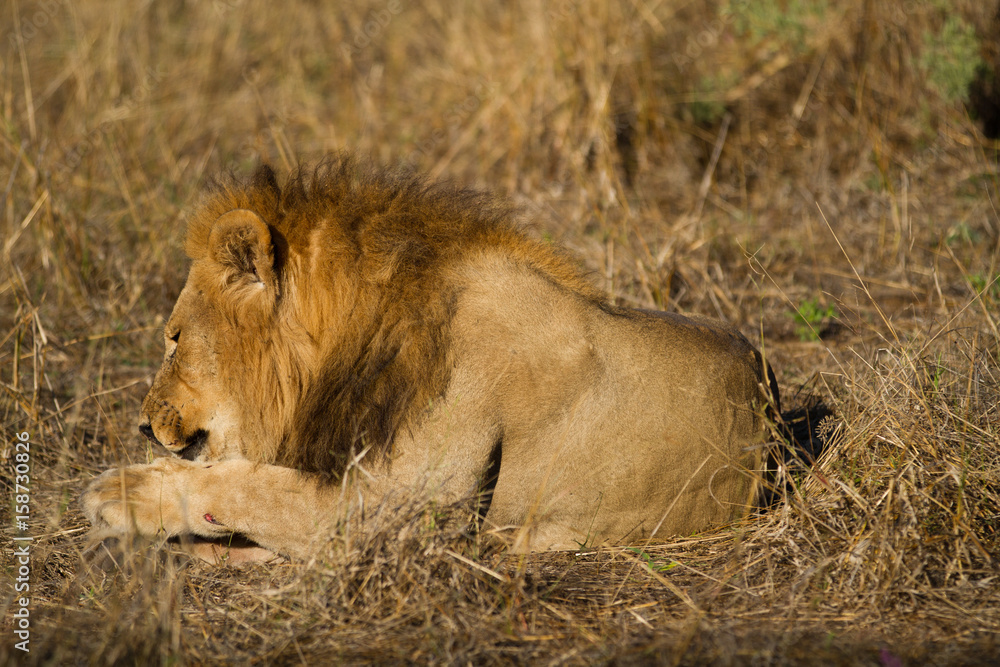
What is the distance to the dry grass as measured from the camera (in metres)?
2.50

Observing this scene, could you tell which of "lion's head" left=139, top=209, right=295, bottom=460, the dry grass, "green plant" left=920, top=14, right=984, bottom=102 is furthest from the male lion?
"green plant" left=920, top=14, right=984, bottom=102

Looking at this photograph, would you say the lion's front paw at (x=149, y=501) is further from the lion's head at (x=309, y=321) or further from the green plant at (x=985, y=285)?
the green plant at (x=985, y=285)

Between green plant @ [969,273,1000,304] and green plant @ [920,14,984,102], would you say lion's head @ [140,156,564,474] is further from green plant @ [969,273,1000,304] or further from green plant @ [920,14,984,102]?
green plant @ [920,14,984,102]

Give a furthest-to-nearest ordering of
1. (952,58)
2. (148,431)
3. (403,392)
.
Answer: (952,58), (148,431), (403,392)

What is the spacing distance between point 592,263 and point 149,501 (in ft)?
9.95

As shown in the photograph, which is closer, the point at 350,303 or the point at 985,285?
the point at 350,303

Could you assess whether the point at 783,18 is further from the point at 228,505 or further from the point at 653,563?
the point at 228,505

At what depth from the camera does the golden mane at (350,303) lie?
2748mm

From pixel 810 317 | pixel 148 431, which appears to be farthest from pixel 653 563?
pixel 810 317

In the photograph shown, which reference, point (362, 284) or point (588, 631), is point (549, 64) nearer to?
point (362, 284)

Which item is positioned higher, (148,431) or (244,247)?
(244,247)

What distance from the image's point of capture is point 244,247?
278 cm

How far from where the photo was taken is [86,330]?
198 inches

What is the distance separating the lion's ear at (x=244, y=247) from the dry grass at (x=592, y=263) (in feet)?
2.70
